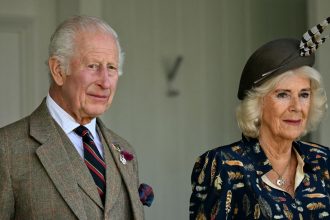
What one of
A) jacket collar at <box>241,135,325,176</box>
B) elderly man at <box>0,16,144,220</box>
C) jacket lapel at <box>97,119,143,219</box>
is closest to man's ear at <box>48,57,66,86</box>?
elderly man at <box>0,16,144,220</box>

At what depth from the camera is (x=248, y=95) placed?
10.1ft

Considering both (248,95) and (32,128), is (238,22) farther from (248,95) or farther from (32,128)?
(32,128)

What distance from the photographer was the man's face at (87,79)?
8.63 ft

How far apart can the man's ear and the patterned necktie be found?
178mm

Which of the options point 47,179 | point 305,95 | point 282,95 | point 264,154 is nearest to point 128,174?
point 47,179

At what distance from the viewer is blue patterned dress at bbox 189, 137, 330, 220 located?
2.93 meters

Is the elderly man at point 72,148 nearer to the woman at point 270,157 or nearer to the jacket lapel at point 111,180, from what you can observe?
the jacket lapel at point 111,180

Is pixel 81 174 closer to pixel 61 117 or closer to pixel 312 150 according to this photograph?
pixel 61 117

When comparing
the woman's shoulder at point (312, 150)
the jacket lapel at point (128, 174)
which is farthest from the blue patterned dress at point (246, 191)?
the jacket lapel at point (128, 174)

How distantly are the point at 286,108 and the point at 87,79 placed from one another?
2.86 ft

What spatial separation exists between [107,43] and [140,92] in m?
2.32

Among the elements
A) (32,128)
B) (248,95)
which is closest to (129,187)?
(32,128)

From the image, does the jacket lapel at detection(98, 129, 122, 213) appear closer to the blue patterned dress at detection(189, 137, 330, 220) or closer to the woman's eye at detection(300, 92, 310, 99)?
the blue patterned dress at detection(189, 137, 330, 220)

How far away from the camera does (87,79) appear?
2.63 m
